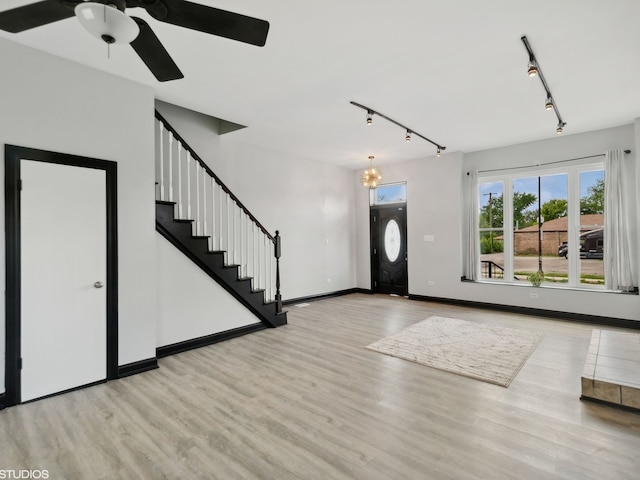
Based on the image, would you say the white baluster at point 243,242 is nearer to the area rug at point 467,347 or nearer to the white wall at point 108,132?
the white wall at point 108,132

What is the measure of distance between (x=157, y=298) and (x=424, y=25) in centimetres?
409

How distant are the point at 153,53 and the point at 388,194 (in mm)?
6898

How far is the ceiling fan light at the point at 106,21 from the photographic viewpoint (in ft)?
5.28

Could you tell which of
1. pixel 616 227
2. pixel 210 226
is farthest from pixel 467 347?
pixel 210 226

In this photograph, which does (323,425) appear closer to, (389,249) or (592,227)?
(592,227)

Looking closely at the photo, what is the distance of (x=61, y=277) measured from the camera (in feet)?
10.6

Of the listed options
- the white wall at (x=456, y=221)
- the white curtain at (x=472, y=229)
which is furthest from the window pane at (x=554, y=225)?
the white curtain at (x=472, y=229)

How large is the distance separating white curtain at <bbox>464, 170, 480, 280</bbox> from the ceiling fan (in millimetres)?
6164

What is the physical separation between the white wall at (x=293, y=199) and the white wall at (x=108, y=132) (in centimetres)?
160

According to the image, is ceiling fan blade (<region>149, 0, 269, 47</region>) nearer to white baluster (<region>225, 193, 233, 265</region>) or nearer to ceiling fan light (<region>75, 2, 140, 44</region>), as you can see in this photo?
Result: ceiling fan light (<region>75, 2, 140, 44</region>)

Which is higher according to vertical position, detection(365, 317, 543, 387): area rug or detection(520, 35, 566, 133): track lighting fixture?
detection(520, 35, 566, 133): track lighting fixture

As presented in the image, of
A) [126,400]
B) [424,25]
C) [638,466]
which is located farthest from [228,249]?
[638,466]

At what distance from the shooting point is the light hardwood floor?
2135mm

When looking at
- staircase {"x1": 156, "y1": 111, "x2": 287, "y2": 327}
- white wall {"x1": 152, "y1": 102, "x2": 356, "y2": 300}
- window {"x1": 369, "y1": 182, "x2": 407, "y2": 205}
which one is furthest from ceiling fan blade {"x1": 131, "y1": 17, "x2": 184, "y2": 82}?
Answer: window {"x1": 369, "y1": 182, "x2": 407, "y2": 205}
